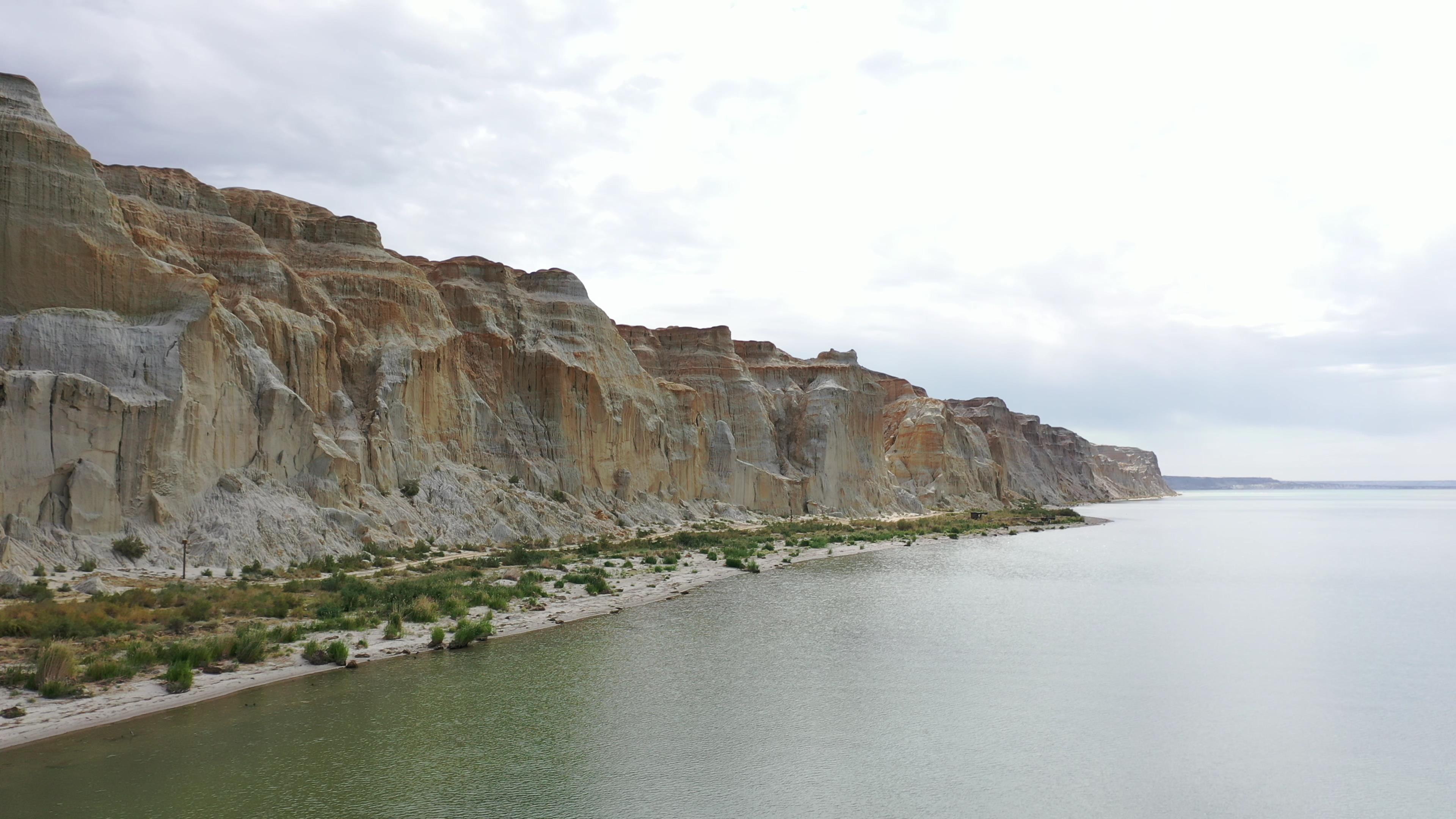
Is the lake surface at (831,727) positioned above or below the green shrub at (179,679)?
below

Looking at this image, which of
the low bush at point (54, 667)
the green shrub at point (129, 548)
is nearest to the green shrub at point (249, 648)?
the low bush at point (54, 667)

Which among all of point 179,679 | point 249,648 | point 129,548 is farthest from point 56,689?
point 129,548

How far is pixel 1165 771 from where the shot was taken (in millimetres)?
11883

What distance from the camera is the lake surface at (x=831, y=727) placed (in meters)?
10.6

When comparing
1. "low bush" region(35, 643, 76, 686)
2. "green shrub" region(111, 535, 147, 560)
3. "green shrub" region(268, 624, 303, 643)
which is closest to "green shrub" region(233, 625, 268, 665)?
"green shrub" region(268, 624, 303, 643)

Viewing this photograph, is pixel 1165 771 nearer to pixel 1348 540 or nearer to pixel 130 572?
pixel 130 572

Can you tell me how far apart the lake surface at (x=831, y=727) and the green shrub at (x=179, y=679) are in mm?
756

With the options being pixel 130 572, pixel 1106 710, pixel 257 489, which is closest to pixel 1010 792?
pixel 1106 710

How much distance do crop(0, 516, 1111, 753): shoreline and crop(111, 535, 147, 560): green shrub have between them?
993 centimetres

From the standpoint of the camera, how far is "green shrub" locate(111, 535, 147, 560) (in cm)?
2406

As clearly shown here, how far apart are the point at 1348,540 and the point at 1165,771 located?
205ft

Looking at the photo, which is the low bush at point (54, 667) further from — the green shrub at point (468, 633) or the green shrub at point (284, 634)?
the green shrub at point (468, 633)

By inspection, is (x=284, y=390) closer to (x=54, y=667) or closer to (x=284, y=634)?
(x=284, y=634)

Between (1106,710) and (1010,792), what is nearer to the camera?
(1010,792)
